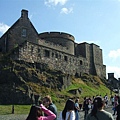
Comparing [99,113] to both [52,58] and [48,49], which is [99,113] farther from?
[52,58]

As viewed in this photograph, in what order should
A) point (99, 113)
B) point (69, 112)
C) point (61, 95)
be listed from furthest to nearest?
1. point (61, 95)
2. point (69, 112)
3. point (99, 113)

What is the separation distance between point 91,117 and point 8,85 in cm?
2655

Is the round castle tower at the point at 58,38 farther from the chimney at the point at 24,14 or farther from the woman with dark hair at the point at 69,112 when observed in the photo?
the woman with dark hair at the point at 69,112

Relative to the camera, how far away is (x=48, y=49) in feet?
142

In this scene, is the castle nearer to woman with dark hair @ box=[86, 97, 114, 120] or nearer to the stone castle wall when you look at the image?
the stone castle wall

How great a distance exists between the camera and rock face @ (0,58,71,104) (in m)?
30.2

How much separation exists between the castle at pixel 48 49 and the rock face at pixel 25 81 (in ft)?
7.54

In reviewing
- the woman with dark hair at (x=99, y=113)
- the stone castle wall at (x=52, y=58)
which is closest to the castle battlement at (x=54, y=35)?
the stone castle wall at (x=52, y=58)

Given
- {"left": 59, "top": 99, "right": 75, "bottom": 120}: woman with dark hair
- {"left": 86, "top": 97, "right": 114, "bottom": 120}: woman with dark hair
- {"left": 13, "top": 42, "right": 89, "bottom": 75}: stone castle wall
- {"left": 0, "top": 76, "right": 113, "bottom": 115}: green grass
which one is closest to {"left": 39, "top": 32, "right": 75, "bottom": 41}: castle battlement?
{"left": 13, "top": 42, "right": 89, "bottom": 75}: stone castle wall

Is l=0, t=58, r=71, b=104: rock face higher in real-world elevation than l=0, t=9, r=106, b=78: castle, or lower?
lower

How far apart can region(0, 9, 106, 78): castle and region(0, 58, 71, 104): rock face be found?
230cm

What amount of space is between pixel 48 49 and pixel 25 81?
35.5ft

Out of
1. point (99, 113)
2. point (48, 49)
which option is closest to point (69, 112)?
point (99, 113)

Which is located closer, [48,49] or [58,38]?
[48,49]
